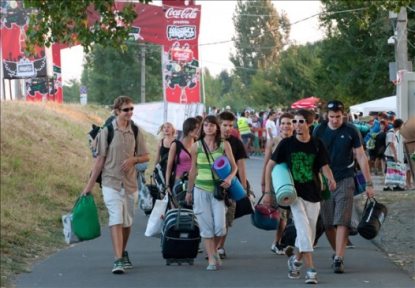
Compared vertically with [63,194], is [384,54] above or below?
above

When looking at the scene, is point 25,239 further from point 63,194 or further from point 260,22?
point 260,22

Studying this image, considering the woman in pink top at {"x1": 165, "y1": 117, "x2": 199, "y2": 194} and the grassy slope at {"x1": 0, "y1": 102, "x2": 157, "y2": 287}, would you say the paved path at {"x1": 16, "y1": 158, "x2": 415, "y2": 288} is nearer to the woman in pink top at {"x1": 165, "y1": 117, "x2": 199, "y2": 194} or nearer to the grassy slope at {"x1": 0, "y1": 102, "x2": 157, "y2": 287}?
the grassy slope at {"x1": 0, "y1": 102, "x2": 157, "y2": 287}

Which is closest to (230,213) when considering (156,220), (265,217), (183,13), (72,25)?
(265,217)

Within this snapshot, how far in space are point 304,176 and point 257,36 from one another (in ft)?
374

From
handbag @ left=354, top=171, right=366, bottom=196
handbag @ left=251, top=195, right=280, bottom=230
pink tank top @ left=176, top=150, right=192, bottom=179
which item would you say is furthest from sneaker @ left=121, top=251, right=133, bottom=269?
handbag @ left=354, top=171, right=366, bottom=196

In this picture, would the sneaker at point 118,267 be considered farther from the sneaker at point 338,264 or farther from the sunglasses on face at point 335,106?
the sunglasses on face at point 335,106

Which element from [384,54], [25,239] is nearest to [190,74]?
[384,54]

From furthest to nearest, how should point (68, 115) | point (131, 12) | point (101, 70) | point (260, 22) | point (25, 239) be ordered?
point (260, 22), point (101, 70), point (68, 115), point (131, 12), point (25, 239)

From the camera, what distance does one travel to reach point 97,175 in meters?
11.1

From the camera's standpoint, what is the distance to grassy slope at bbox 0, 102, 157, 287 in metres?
13.7

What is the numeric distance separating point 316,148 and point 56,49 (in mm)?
30066

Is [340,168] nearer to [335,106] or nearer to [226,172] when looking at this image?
[335,106]

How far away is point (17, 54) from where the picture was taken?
3422 cm

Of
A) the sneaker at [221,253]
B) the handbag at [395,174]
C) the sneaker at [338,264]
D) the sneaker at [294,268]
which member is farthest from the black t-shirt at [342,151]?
the handbag at [395,174]
